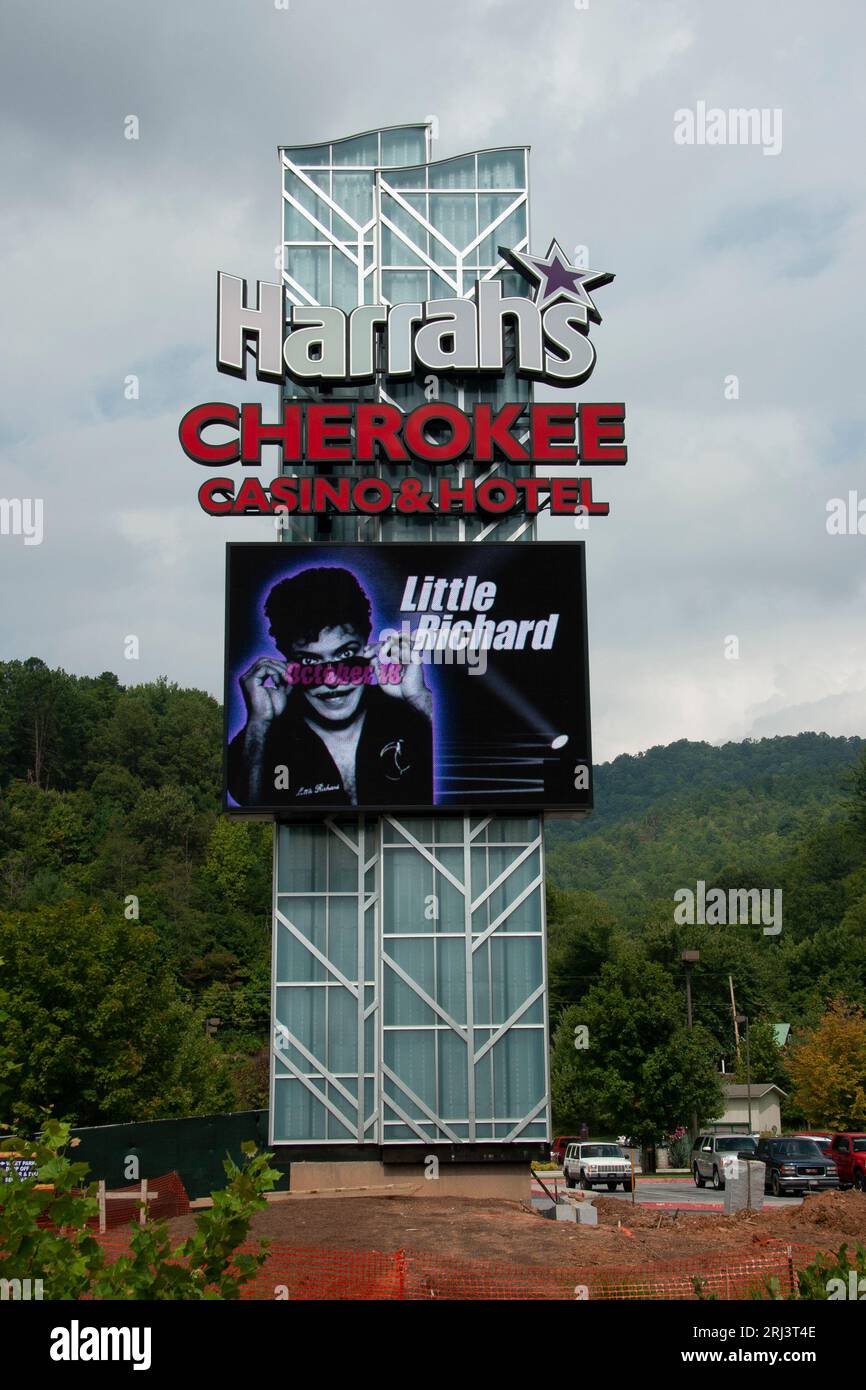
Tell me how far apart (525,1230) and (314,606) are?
13.9 m

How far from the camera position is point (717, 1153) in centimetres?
4350

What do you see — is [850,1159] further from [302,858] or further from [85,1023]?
[85,1023]

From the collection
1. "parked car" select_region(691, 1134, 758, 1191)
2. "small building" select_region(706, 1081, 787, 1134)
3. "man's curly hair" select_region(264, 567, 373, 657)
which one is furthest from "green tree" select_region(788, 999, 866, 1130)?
"man's curly hair" select_region(264, 567, 373, 657)

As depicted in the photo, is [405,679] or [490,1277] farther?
[405,679]

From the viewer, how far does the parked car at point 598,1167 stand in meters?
43.7

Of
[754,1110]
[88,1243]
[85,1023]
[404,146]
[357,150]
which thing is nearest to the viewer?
[88,1243]

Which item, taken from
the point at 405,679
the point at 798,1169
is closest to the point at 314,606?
the point at 405,679

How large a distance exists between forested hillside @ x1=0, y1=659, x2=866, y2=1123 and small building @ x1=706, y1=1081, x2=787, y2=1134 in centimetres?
469

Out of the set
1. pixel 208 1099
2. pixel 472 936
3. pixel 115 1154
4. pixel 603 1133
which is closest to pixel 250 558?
pixel 472 936

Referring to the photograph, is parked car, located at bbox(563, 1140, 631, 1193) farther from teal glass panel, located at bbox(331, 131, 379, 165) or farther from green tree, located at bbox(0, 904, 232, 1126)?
teal glass panel, located at bbox(331, 131, 379, 165)

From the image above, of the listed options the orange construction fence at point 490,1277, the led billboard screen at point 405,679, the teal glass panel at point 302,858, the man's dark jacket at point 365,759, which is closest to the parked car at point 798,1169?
the led billboard screen at point 405,679

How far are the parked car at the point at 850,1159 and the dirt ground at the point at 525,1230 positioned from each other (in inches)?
236

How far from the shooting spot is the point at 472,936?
3145 cm
